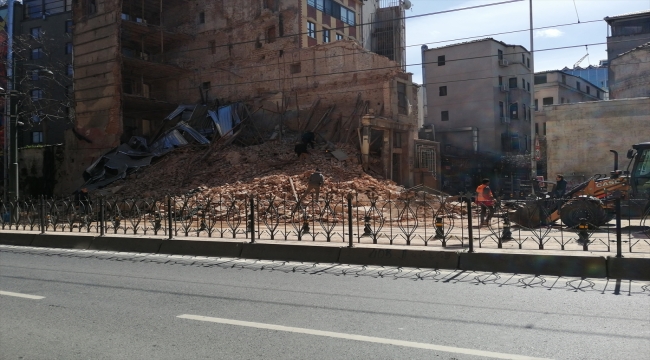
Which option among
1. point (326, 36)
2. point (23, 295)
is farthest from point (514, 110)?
point (23, 295)

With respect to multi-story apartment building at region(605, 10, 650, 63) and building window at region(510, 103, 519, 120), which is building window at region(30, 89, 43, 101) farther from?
multi-story apartment building at region(605, 10, 650, 63)

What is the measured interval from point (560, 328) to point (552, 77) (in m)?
54.9

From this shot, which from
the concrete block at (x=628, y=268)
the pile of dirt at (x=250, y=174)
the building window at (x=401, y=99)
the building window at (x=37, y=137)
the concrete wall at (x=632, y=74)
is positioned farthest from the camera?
the building window at (x=37, y=137)

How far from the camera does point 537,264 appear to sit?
8758 mm

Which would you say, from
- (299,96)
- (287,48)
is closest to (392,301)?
(299,96)

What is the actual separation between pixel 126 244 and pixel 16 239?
4.07 metres

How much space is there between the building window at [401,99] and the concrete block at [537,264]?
24.5 metres

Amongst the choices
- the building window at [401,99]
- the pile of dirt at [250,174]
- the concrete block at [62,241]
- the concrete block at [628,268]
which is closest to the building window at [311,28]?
the building window at [401,99]

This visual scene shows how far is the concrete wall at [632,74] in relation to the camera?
4036 centimetres

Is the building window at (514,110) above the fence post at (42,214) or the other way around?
above

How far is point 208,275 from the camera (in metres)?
9.20

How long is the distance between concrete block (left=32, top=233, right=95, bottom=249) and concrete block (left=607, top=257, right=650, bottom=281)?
11356 mm

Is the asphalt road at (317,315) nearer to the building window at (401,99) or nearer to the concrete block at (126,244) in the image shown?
the concrete block at (126,244)

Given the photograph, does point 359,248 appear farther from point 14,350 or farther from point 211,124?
A: point 211,124
